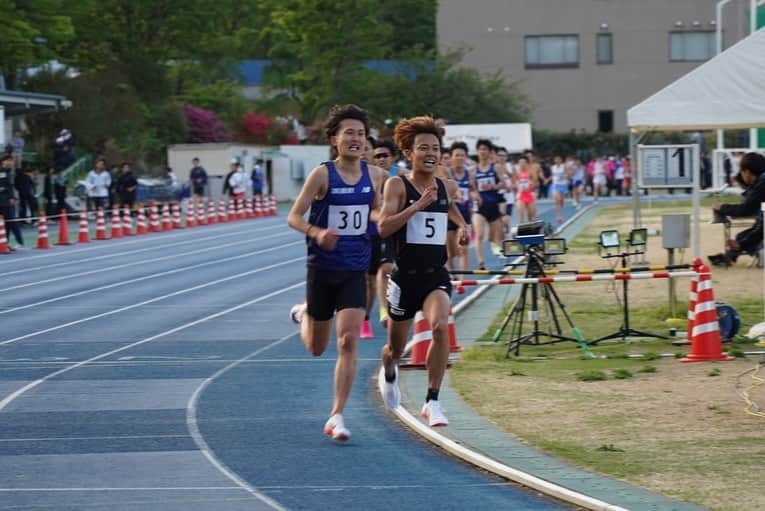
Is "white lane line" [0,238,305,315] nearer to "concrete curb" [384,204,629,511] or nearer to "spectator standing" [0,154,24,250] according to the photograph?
"spectator standing" [0,154,24,250]

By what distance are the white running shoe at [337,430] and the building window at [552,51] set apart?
71.5 metres

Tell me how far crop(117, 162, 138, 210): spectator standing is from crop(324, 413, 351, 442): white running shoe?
35087 millimetres

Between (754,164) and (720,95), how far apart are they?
218 centimetres

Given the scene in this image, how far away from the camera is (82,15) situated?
60.0 m

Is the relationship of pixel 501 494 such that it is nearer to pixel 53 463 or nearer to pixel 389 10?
pixel 53 463

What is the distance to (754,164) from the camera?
56.2 feet

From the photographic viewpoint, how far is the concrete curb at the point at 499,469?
24.4 ft

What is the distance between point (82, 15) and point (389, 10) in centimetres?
4096

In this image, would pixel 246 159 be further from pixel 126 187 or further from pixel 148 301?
pixel 148 301

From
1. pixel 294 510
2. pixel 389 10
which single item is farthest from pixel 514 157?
pixel 294 510

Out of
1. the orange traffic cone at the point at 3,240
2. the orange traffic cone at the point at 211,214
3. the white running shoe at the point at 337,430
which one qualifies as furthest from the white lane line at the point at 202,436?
the orange traffic cone at the point at 211,214

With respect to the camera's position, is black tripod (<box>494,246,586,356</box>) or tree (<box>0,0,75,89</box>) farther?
tree (<box>0,0,75,89</box>)

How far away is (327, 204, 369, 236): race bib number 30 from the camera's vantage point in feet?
31.5

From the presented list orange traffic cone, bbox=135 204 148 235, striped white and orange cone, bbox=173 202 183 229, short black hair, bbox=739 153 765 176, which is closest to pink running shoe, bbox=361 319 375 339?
short black hair, bbox=739 153 765 176
